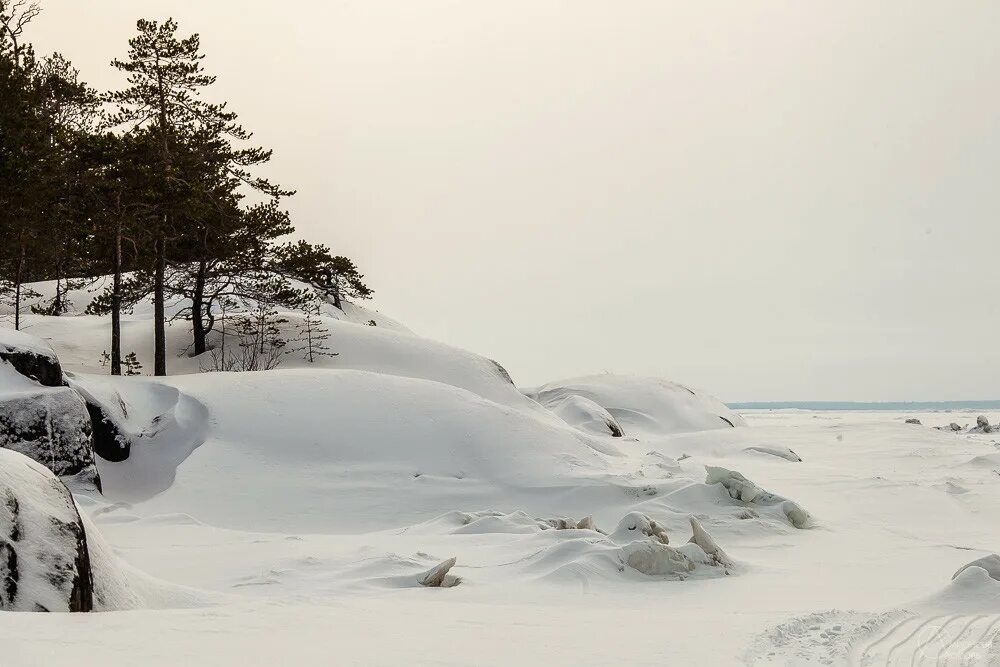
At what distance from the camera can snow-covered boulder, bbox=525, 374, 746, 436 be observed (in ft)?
86.1

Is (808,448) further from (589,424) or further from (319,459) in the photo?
(319,459)

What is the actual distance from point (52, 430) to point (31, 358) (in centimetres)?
124

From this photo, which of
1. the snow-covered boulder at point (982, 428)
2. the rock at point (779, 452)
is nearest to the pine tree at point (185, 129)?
the rock at point (779, 452)

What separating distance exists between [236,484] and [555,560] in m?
6.14

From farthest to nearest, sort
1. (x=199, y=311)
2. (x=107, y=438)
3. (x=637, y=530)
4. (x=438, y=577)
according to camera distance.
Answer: (x=199, y=311), (x=107, y=438), (x=637, y=530), (x=438, y=577)

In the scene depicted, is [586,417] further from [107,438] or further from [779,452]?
[107,438]

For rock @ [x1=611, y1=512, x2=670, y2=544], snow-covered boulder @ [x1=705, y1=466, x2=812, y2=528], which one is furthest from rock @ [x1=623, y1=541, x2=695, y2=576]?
snow-covered boulder @ [x1=705, y1=466, x2=812, y2=528]

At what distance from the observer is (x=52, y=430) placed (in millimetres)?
11766

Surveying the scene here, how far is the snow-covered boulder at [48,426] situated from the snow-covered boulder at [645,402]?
1542 centimetres

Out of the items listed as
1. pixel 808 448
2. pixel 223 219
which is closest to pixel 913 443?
pixel 808 448

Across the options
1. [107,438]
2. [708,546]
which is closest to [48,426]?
[107,438]

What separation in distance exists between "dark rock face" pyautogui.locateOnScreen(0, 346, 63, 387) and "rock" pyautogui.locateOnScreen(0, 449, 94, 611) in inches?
322

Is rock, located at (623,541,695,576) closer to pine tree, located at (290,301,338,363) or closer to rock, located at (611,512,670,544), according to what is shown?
rock, located at (611,512,670,544)

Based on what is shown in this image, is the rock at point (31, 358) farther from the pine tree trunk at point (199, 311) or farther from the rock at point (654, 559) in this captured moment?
the pine tree trunk at point (199, 311)
